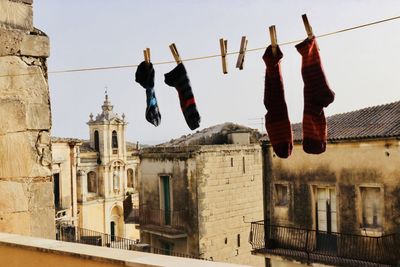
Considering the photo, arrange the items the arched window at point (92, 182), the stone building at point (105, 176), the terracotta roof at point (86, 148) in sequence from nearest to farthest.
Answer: the stone building at point (105, 176) → the arched window at point (92, 182) → the terracotta roof at point (86, 148)

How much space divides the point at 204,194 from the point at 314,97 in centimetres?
1443

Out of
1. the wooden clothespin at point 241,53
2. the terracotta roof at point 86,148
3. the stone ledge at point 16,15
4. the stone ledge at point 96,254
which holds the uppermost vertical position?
the stone ledge at point 16,15

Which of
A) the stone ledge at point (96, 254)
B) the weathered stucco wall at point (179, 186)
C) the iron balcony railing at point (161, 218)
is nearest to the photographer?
the stone ledge at point (96, 254)

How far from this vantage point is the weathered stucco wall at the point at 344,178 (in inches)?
477

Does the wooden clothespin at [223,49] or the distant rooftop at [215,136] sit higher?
the wooden clothespin at [223,49]

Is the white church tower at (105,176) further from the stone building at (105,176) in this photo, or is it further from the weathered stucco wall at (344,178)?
the weathered stucco wall at (344,178)

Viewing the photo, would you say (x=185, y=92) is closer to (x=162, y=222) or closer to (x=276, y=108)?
(x=276, y=108)

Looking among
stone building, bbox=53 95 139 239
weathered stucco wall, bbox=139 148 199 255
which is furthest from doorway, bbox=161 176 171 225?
stone building, bbox=53 95 139 239

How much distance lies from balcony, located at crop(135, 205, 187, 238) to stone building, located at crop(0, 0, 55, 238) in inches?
572

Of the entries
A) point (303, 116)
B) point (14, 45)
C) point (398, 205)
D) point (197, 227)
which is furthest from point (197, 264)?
point (197, 227)

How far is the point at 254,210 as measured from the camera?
70.2ft

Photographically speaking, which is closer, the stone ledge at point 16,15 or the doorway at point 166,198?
the stone ledge at point 16,15

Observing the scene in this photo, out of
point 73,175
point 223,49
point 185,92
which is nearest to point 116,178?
point 73,175

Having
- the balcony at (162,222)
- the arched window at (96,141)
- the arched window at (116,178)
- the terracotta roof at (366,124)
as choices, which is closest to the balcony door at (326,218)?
the terracotta roof at (366,124)
